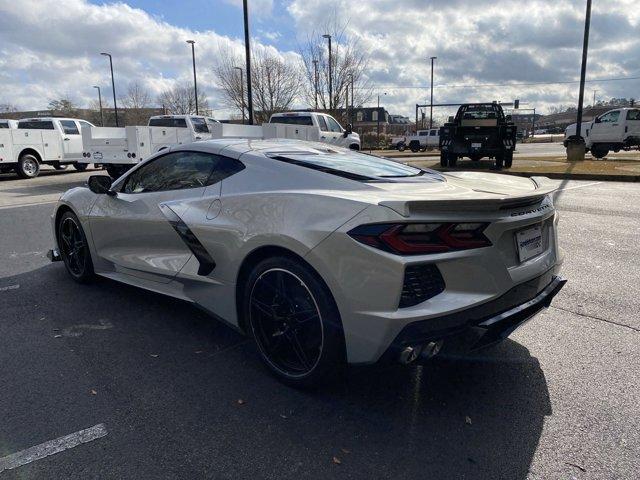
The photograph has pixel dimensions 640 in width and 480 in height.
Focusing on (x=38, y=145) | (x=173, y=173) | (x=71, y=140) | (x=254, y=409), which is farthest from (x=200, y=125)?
(x=254, y=409)

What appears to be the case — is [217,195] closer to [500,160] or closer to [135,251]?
[135,251]

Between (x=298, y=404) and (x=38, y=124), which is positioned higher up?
(x=38, y=124)

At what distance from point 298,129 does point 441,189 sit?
45.8 ft

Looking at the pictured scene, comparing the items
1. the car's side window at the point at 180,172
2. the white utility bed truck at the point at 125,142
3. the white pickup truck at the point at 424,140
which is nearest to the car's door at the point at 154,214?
the car's side window at the point at 180,172

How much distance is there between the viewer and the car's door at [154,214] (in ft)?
11.7

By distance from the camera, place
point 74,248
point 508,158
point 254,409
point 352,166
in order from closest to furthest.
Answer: point 254,409
point 352,166
point 74,248
point 508,158

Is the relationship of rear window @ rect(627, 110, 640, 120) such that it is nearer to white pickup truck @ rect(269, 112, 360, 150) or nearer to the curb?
the curb

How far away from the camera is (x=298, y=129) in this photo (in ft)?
53.7

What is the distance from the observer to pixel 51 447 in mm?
2412

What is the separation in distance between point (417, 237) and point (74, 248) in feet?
12.6

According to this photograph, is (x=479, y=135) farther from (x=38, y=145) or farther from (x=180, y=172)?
(x=38, y=145)

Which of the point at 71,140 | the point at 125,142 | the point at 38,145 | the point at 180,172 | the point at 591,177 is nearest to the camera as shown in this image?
the point at 180,172

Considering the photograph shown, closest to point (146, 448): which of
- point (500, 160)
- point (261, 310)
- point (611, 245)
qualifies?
point (261, 310)

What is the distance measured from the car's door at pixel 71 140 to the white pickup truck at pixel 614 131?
2053 cm
